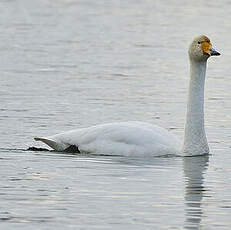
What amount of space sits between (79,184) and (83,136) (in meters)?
2.15

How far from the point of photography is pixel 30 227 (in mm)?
9969

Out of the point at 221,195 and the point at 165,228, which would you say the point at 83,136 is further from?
the point at 165,228

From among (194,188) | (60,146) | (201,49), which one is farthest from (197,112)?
(194,188)

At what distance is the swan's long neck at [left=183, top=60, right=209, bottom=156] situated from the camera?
47.1 ft

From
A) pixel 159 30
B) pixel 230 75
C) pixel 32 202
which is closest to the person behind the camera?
pixel 32 202

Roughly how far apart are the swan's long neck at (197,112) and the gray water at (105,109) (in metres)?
0.23

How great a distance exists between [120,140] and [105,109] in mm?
3777

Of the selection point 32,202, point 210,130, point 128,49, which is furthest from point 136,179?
point 128,49

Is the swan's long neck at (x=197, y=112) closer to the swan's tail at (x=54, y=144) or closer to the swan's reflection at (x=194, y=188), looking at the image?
the swan's reflection at (x=194, y=188)

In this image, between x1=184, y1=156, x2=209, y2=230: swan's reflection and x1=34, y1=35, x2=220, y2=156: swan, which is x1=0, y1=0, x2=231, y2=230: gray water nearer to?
x1=184, y1=156, x2=209, y2=230: swan's reflection

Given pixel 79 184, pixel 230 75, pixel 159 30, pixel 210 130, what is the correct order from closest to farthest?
pixel 79 184 < pixel 210 130 < pixel 230 75 < pixel 159 30

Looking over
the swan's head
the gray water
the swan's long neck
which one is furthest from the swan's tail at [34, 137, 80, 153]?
the swan's head

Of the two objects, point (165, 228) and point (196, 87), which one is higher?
point (196, 87)

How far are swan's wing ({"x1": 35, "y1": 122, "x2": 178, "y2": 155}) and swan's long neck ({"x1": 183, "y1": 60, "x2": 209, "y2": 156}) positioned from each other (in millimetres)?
265
